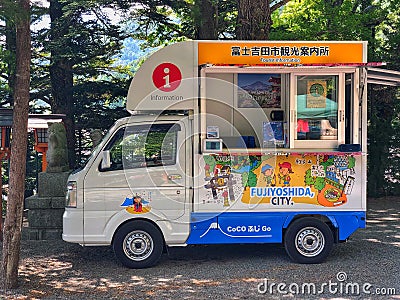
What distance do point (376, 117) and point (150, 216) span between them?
10.9 meters

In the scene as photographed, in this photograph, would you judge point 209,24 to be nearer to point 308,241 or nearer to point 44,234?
point 44,234

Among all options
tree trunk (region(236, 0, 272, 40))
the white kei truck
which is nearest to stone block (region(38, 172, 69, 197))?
the white kei truck

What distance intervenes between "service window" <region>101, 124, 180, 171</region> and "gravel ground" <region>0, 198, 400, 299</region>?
5.13ft

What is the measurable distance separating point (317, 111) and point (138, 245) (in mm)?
3280

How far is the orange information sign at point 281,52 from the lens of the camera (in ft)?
27.6

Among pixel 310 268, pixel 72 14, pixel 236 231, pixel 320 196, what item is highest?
pixel 72 14

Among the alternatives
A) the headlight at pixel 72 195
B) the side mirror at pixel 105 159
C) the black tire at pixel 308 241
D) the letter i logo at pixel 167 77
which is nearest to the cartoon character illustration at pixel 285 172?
the black tire at pixel 308 241

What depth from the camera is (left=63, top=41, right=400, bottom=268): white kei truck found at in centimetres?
837

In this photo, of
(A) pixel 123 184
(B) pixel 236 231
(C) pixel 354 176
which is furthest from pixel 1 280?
(C) pixel 354 176

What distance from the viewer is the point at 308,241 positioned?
28.1 feet

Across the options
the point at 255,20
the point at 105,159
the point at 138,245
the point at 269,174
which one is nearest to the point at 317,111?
the point at 269,174

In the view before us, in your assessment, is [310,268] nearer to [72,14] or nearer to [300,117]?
[300,117]

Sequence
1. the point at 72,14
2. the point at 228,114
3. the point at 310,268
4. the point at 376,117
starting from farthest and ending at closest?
1. the point at 376,117
2. the point at 72,14
3. the point at 228,114
4. the point at 310,268

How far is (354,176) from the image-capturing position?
846cm
